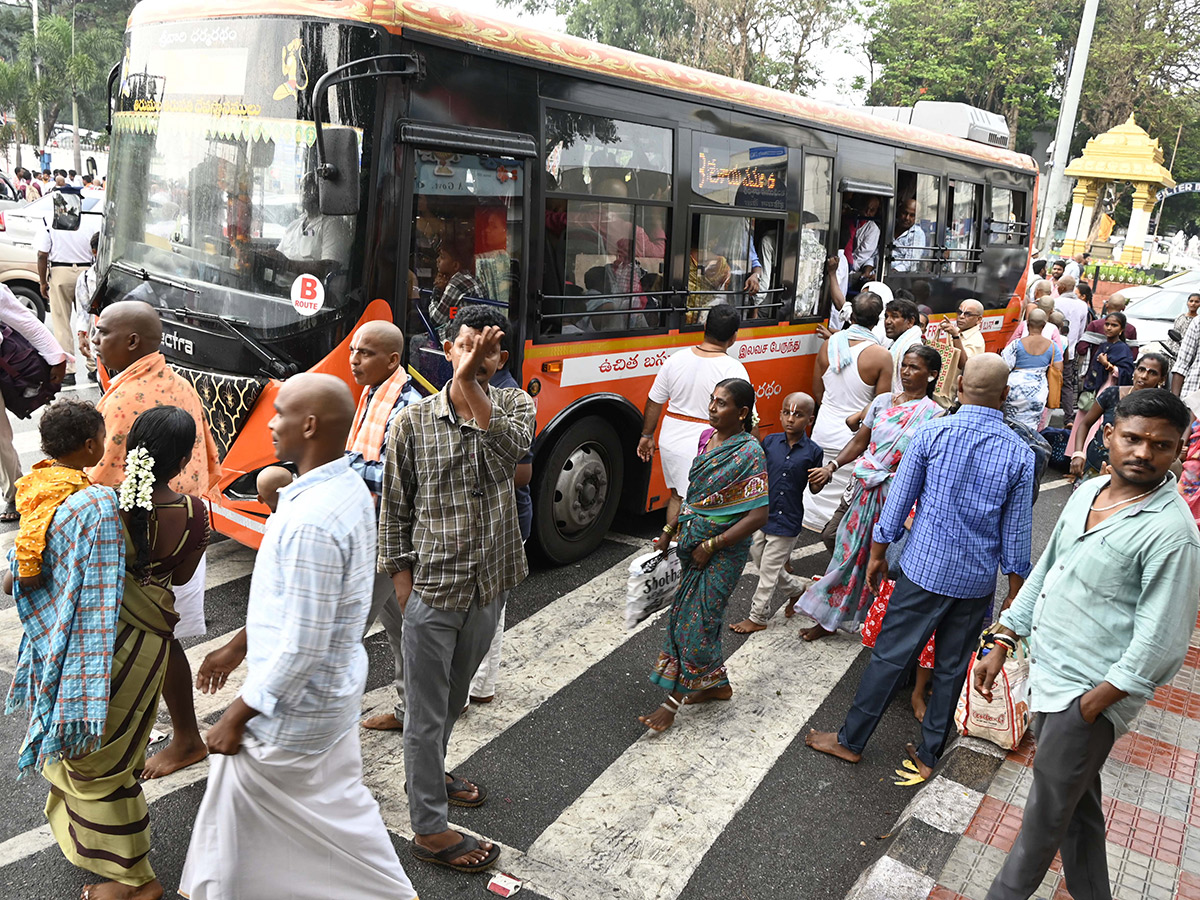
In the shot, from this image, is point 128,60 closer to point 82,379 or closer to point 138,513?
point 138,513

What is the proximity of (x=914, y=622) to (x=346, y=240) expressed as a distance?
328cm

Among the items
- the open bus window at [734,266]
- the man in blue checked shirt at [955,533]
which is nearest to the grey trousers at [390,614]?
the man in blue checked shirt at [955,533]

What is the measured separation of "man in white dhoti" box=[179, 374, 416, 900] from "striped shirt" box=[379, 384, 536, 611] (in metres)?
0.58

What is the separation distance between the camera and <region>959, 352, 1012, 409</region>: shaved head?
3.96m

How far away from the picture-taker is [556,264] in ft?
19.8

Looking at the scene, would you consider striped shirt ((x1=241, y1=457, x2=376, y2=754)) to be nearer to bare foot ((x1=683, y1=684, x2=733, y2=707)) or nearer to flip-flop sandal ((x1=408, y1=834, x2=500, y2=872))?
flip-flop sandal ((x1=408, y1=834, x2=500, y2=872))

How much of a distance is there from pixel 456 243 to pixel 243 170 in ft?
3.81

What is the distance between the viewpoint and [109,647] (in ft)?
9.72

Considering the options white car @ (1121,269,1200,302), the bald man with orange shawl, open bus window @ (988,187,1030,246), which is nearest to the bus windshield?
the bald man with orange shawl

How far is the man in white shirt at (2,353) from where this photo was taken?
6090 mm

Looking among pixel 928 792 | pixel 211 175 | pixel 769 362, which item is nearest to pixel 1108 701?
pixel 928 792

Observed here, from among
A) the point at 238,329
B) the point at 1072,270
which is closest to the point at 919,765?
the point at 238,329

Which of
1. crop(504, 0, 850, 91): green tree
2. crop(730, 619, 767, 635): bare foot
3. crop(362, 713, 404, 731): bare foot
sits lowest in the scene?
crop(730, 619, 767, 635): bare foot

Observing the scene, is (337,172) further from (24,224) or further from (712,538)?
(24,224)
